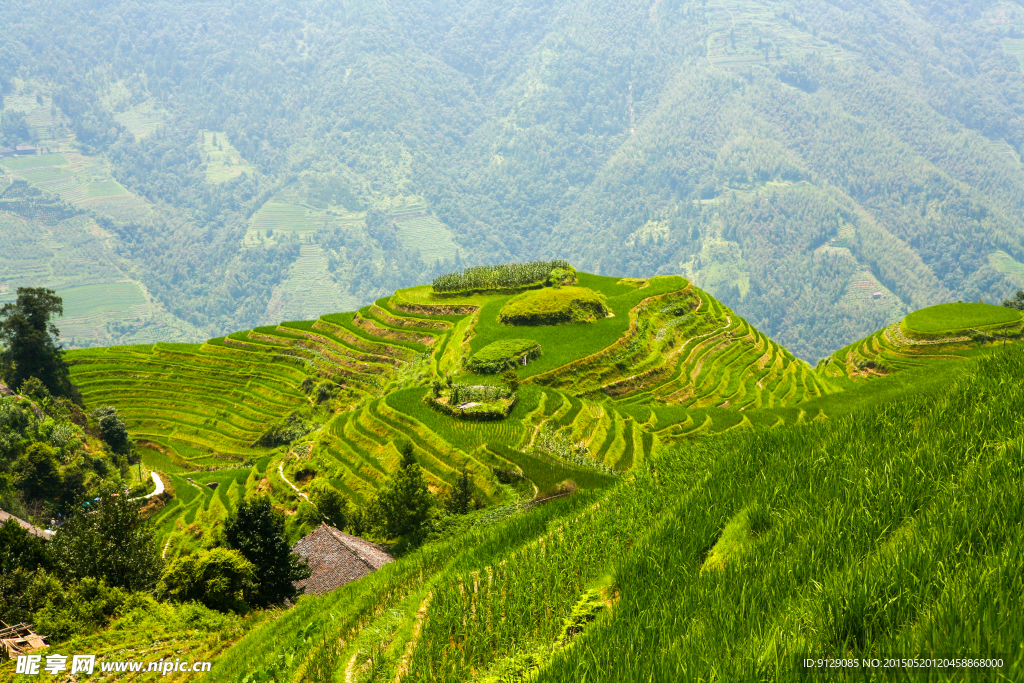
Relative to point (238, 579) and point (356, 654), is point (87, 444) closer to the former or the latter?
point (238, 579)

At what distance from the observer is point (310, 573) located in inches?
889

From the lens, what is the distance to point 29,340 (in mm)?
57469

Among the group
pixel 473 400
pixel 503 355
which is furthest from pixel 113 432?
pixel 473 400

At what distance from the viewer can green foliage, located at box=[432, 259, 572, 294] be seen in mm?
72875

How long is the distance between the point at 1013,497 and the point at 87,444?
59438 mm

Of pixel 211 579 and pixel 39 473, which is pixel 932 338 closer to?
pixel 211 579

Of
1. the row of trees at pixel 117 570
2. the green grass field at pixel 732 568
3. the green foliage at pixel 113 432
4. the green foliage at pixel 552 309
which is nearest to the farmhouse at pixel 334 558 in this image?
the row of trees at pixel 117 570

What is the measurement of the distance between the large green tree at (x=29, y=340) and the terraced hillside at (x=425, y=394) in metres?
10.3

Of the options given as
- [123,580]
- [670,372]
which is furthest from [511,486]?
[670,372]

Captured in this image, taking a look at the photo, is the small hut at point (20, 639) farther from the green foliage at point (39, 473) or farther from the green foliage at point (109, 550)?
the green foliage at point (39, 473)

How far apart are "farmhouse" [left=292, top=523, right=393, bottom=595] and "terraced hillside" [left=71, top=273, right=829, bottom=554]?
525cm

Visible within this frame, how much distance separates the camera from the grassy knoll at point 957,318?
65.7 meters

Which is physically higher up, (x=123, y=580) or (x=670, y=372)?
(x=670, y=372)

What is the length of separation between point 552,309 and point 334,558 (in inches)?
1328
